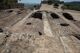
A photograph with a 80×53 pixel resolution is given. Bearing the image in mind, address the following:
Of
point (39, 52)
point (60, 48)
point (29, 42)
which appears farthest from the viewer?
point (29, 42)

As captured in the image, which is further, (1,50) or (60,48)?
(60,48)

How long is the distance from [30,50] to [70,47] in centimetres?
154

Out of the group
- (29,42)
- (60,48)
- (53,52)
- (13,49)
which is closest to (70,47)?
(60,48)

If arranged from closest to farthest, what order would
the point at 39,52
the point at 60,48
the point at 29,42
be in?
the point at 39,52 → the point at 60,48 → the point at 29,42

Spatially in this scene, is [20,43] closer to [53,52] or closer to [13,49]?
[13,49]

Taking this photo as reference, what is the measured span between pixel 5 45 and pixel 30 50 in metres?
0.99

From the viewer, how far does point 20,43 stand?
690cm

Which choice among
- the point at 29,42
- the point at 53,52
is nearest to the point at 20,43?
the point at 29,42

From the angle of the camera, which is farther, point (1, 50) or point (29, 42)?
point (29, 42)

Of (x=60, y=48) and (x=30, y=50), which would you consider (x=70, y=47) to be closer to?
(x=60, y=48)

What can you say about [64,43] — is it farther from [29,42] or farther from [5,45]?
[5,45]

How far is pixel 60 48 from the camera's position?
21.3ft

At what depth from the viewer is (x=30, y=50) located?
615 centimetres

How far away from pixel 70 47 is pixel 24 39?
5.98 feet
